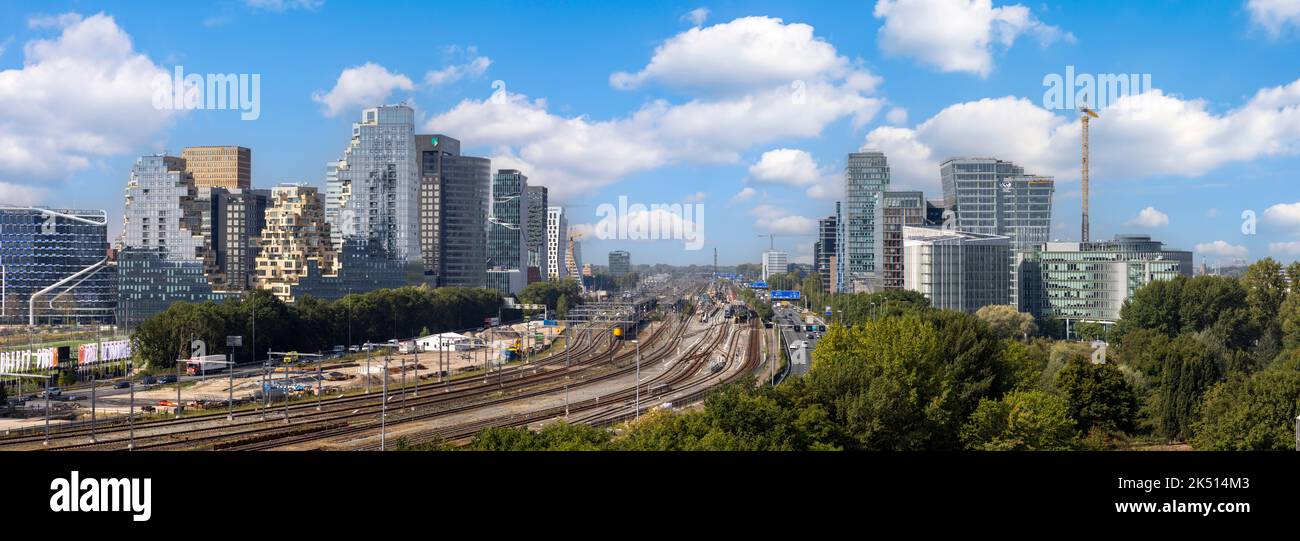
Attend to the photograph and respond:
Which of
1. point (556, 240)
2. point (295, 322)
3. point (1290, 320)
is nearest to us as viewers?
point (1290, 320)

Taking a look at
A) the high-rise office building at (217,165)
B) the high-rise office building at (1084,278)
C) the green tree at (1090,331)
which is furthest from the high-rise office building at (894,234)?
the high-rise office building at (217,165)

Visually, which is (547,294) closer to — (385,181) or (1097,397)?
(385,181)

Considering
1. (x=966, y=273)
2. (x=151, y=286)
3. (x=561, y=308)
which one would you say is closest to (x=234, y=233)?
(x=151, y=286)

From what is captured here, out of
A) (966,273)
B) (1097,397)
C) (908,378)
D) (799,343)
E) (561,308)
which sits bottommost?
(799,343)

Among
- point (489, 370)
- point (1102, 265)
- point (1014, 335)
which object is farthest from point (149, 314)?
point (1102, 265)

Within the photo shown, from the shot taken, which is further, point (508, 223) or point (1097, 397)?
point (508, 223)

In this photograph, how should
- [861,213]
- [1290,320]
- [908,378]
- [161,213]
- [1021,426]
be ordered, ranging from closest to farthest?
[1021,426] → [908,378] → [1290,320] → [161,213] → [861,213]

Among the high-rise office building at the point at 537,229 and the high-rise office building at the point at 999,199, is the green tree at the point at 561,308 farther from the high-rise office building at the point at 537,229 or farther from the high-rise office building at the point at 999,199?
the high-rise office building at the point at 537,229

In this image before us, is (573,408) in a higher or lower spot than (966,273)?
lower
